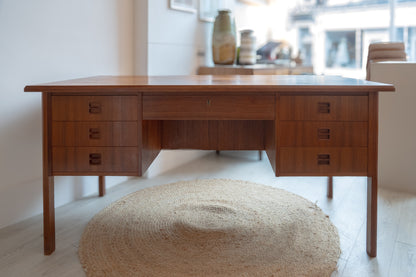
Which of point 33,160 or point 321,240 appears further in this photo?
point 33,160

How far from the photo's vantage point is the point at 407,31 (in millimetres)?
4070

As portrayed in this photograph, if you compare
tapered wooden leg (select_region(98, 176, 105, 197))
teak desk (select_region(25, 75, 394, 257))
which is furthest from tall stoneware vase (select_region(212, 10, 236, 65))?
teak desk (select_region(25, 75, 394, 257))

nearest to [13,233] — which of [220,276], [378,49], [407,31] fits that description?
[220,276]

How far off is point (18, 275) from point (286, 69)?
9.13 feet

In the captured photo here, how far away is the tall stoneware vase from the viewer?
3055 mm

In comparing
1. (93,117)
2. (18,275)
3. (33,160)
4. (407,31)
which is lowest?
(18,275)

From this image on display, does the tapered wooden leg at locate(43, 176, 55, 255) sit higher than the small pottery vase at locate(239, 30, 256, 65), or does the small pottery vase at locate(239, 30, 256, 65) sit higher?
the small pottery vase at locate(239, 30, 256, 65)

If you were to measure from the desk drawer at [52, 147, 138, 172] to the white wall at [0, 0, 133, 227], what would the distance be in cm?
46

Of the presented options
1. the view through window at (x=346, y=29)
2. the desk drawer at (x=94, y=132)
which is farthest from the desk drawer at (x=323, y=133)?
the view through window at (x=346, y=29)

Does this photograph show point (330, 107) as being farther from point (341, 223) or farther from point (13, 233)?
point (13, 233)

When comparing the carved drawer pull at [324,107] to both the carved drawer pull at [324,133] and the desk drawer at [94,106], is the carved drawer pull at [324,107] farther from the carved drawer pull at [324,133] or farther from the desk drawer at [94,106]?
the desk drawer at [94,106]

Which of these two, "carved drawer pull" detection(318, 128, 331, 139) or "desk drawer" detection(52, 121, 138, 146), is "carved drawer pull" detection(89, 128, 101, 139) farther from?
"carved drawer pull" detection(318, 128, 331, 139)

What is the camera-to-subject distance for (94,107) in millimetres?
1604

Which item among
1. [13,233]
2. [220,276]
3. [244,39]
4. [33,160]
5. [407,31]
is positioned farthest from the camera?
[407,31]
